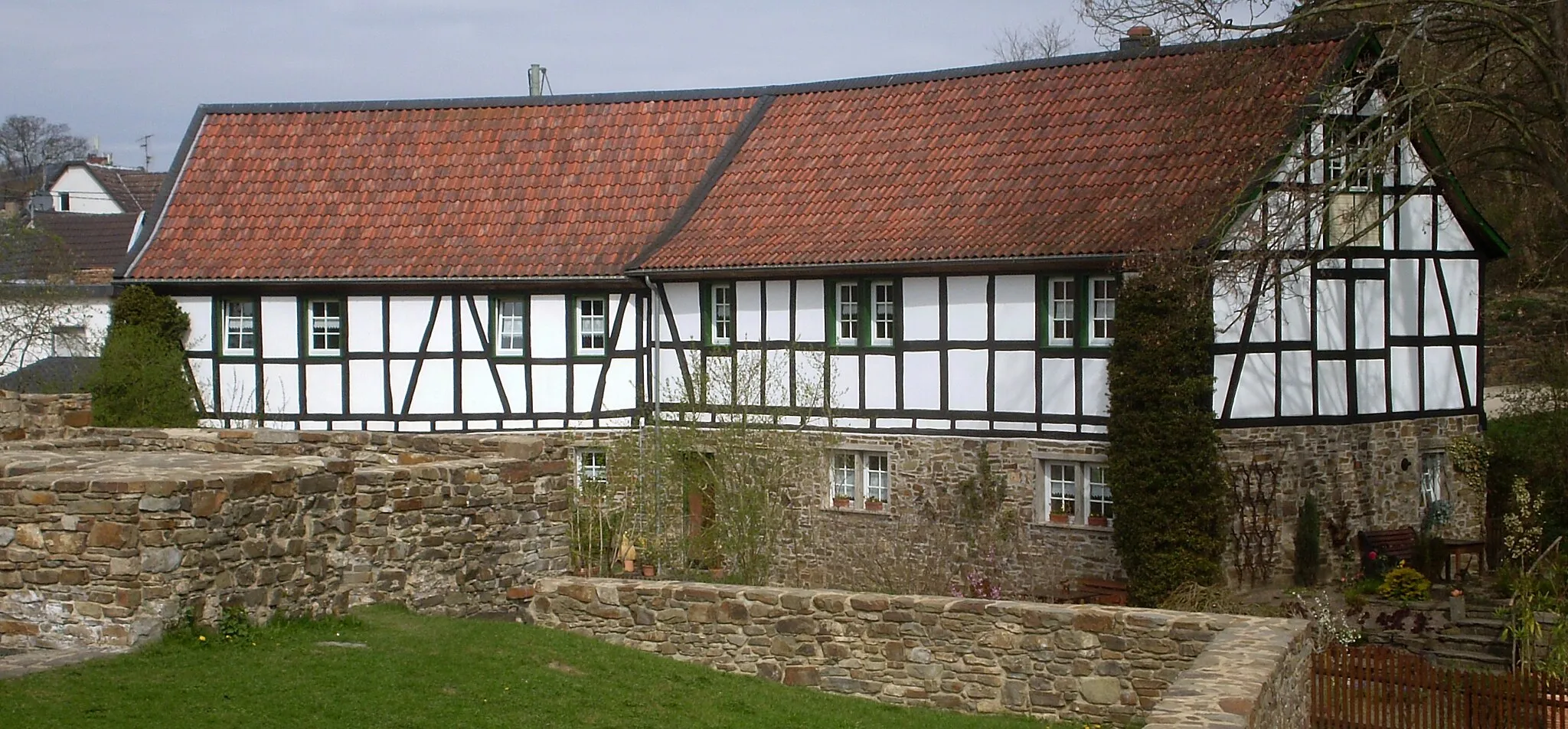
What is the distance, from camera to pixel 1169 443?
18.4m

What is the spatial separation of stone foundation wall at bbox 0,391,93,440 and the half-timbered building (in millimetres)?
6406

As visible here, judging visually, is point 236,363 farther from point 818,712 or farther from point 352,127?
point 818,712

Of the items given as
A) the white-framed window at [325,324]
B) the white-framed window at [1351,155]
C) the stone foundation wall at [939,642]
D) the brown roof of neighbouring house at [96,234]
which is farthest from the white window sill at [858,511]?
the brown roof of neighbouring house at [96,234]

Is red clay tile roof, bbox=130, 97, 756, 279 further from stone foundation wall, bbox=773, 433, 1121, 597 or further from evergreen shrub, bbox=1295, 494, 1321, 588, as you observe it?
evergreen shrub, bbox=1295, 494, 1321, 588

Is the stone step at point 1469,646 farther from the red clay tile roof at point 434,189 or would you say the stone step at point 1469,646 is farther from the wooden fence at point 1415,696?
the red clay tile roof at point 434,189

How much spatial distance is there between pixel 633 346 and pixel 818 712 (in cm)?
1321

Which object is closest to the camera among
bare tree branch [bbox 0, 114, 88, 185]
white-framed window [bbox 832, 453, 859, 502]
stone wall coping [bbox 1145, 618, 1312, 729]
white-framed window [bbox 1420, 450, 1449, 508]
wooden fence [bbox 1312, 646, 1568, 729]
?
stone wall coping [bbox 1145, 618, 1312, 729]

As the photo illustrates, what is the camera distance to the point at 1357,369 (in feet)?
66.3

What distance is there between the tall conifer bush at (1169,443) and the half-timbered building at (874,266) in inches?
23.4

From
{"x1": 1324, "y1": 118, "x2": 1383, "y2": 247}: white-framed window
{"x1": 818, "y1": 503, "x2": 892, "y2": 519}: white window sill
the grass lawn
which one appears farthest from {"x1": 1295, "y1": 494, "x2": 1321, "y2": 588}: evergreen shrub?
the grass lawn

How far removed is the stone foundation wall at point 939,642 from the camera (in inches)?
453

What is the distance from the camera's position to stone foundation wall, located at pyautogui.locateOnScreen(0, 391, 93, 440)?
57.3ft

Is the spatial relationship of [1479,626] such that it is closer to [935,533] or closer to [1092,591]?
[1092,591]

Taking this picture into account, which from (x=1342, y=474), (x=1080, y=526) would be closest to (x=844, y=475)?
(x=1080, y=526)
